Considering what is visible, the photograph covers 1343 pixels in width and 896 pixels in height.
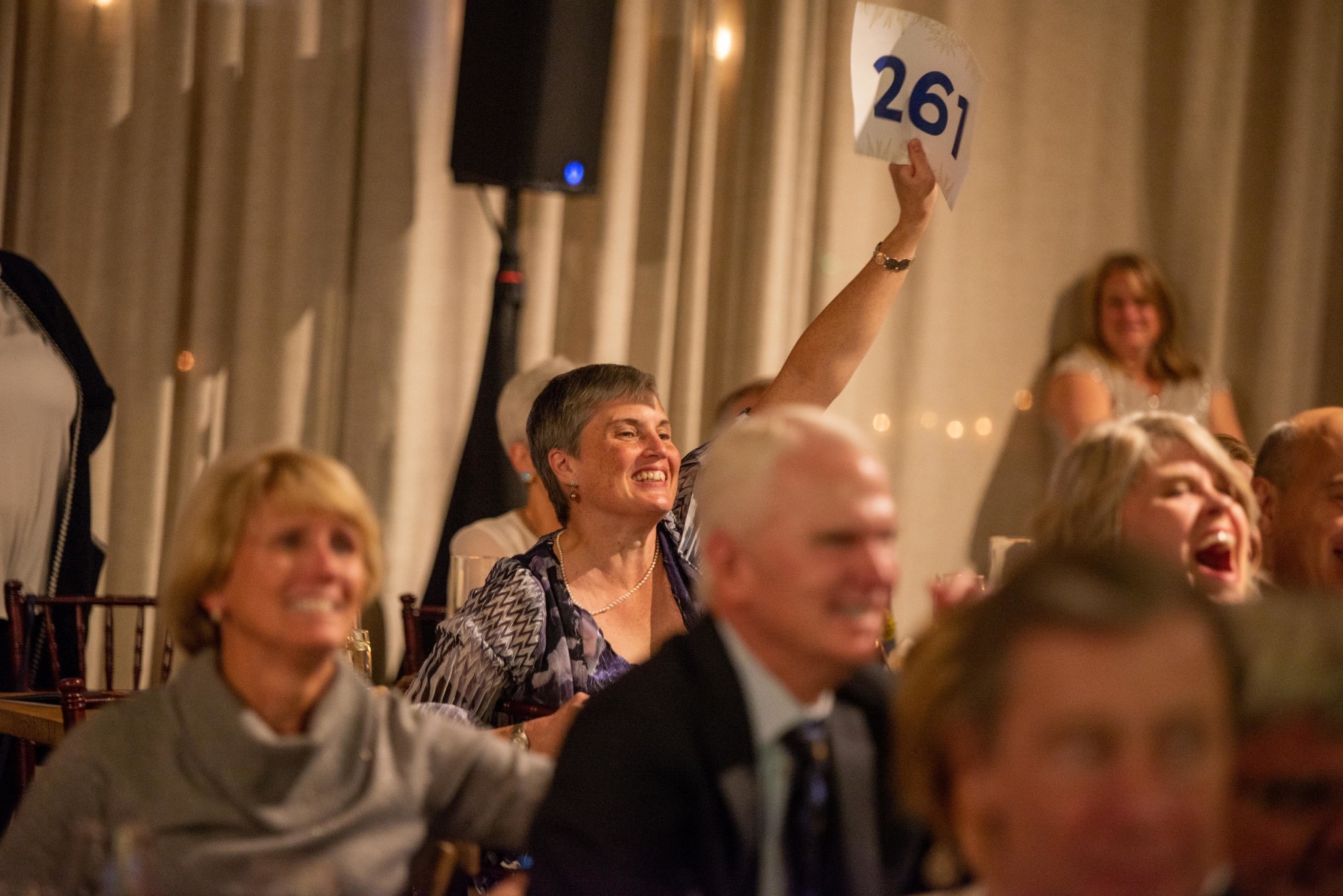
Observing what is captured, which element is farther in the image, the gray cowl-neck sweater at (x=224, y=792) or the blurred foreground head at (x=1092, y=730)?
the gray cowl-neck sweater at (x=224, y=792)

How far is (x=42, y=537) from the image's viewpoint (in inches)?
147

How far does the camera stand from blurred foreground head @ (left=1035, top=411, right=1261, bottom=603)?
6.27 feet

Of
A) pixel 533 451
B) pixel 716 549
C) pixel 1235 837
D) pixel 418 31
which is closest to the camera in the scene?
pixel 1235 837

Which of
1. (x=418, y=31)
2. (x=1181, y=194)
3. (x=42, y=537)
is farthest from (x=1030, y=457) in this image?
(x=42, y=537)

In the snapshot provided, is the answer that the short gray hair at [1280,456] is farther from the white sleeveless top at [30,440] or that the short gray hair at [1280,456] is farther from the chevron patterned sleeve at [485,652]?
the white sleeveless top at [30,440]

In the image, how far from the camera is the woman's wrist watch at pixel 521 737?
2184mm

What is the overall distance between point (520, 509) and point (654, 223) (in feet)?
4.66

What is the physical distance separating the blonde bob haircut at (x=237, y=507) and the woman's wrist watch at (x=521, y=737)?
72cm

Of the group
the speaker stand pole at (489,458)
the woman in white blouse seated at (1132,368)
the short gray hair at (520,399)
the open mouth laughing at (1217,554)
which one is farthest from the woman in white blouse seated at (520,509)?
the woman in white blouse seated at (1132,368)

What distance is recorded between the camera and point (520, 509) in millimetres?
4078

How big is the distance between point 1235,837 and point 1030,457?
14.3 feet

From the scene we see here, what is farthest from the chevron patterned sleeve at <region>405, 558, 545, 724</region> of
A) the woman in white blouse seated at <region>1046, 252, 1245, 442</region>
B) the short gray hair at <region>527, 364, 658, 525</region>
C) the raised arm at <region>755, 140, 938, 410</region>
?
the woman in white blouse seated at <region>1046, 252, 1245, 442</region>

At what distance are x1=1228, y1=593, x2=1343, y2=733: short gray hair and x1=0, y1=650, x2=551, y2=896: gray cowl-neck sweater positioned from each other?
87 cm

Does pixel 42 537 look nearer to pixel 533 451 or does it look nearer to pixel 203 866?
pixel 533 451
